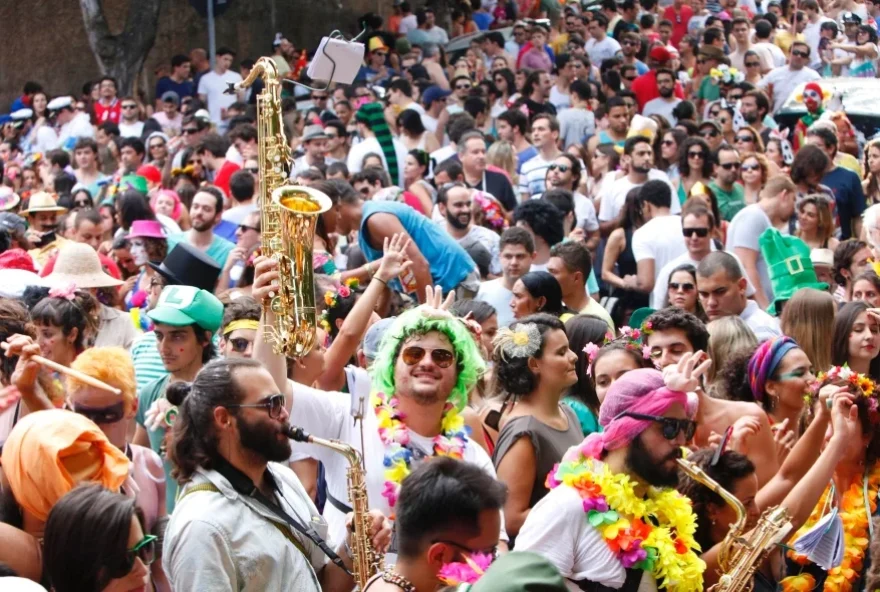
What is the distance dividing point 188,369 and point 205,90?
43.2 ft

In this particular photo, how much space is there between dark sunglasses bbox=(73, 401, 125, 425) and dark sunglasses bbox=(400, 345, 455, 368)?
1.12 meters

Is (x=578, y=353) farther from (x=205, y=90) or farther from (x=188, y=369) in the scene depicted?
(x=205, y=90)

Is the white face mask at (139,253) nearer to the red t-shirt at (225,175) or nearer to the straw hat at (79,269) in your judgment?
the straw hat at (79,269)

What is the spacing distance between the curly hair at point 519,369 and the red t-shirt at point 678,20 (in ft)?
53.2

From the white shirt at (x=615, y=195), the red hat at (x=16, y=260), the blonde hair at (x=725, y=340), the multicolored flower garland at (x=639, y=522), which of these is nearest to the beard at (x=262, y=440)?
the multicolored flower garland at (x=639, y=522)

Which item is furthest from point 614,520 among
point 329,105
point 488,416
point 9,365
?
point 329,105

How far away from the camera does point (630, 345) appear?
615 centimetres

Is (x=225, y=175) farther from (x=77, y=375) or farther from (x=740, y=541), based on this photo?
(x=740, y=541)

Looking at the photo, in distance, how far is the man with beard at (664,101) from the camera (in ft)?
52.7

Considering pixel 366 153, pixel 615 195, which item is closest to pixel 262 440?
pixel 615 195

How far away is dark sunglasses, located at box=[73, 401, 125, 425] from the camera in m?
5.25

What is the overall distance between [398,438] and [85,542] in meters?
1.61

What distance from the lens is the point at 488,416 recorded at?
6246 mm

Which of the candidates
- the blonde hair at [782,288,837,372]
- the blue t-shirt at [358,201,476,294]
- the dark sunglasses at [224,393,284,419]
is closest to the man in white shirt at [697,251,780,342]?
the blonde hair at [782,288,837,372]
